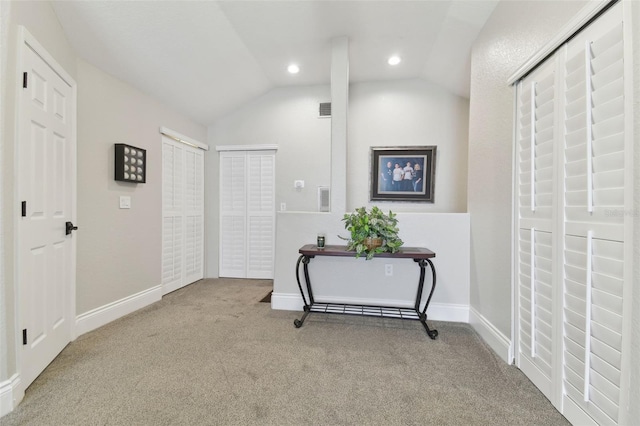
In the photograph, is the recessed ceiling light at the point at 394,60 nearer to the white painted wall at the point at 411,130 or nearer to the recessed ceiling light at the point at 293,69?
the white painted wall at the point at 411,130

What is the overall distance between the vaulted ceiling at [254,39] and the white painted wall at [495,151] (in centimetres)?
39

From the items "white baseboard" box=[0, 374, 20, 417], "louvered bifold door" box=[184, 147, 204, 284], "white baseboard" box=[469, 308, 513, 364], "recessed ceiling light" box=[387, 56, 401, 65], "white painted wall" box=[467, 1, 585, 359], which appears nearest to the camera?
"white baseboard" box=[0, 374, 20, 417]

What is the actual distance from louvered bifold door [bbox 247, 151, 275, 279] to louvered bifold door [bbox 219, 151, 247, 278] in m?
0.10

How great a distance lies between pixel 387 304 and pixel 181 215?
287cm

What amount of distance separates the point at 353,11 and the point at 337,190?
1608 millimetres

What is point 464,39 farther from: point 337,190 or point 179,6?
point 179,6

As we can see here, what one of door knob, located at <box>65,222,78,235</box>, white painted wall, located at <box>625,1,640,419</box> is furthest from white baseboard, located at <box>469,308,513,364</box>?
door knob, located at <box>65,222,78,235</box>

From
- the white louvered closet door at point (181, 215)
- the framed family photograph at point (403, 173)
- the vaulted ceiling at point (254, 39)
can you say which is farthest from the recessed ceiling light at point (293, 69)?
the white louvered closet door at point (181, 215)

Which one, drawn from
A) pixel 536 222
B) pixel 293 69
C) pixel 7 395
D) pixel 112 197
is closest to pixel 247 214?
pixel 112 197

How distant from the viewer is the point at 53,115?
185cm

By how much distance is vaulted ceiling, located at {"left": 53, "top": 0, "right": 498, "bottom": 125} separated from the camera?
2170mm

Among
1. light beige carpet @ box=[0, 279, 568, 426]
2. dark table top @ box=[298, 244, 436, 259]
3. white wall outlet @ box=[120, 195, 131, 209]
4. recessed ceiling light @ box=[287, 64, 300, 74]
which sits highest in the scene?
recessed ceiling light @ box=[287, 64, 300, 74]

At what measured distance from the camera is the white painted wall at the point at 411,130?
355 cm

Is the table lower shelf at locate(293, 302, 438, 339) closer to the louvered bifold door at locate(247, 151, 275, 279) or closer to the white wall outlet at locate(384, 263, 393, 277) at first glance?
the white wall outlet at locate(384, 263, 393, 277)
